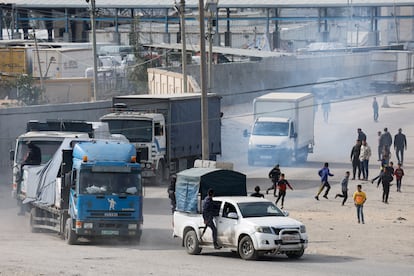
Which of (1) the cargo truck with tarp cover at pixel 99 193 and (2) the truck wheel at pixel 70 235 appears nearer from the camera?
(1) the cargo truck with tarp cover at pixel 99 193

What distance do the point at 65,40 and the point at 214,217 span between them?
85.9 m

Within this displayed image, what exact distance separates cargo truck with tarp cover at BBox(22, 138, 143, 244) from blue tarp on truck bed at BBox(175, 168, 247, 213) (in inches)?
41.9

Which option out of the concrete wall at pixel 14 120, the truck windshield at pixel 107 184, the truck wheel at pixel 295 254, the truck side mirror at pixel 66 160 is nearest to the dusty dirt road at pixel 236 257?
the truck wheel at pixel 295 254

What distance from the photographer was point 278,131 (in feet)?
150

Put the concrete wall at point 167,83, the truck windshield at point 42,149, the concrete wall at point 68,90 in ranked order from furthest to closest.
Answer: the concrete wall at point 68,90 → the concrete wall at point 167,83 → the truck windshield at point 42,149

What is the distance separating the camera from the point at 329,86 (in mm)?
76312

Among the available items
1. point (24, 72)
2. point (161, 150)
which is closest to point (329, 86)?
point (24, 72)

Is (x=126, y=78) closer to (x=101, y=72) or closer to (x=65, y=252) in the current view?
(x=101, y=72)

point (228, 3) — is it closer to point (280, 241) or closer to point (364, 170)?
point (364, 170)

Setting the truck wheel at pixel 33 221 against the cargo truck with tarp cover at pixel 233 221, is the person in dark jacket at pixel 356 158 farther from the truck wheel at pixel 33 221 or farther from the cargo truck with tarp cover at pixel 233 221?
the truck wheel at pixel 33 221

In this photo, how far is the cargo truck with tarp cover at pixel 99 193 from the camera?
83.0 ft

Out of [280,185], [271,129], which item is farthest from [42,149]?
[271,129]

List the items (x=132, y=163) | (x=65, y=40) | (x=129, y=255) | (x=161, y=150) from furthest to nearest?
(x=65, y=40), (x=161, y=150), (x=132, y=163), (x=129, y=255)

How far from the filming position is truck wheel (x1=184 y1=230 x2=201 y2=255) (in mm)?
24109
